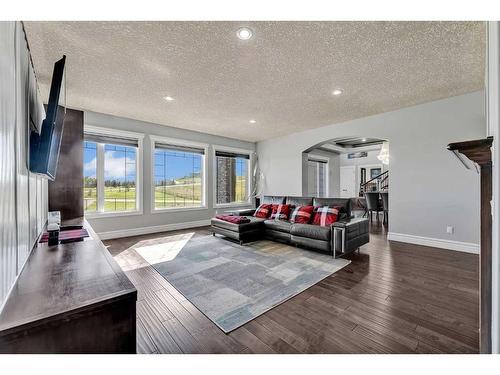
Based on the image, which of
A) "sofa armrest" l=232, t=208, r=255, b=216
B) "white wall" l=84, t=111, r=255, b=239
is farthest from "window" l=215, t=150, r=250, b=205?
"sofa armrest" l=232, t=208, r=255, b=216

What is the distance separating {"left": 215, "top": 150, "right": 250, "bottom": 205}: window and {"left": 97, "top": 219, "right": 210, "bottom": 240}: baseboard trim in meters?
0.92

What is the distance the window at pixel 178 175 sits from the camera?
536 cm

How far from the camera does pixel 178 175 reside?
5.75 meters

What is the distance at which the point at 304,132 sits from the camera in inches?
238

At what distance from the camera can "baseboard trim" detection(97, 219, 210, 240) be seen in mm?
4557

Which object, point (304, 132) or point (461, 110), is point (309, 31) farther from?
point (304, 132)

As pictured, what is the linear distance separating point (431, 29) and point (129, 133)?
16.8 ft

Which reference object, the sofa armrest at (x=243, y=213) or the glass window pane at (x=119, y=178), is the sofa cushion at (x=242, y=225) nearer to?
the sofa armrest at (x=243, y=213)

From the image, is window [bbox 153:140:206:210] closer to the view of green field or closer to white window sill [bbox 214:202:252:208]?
the view of green field

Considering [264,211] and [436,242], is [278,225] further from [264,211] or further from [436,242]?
[436,242]

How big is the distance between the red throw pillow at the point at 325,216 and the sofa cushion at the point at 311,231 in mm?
207

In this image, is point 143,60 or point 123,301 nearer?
point 123,301

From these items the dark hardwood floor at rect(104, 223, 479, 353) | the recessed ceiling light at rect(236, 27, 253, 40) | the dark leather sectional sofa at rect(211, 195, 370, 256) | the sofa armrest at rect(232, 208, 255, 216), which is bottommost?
the dark hardwood floor at rect(104, 223, 479, 353)
